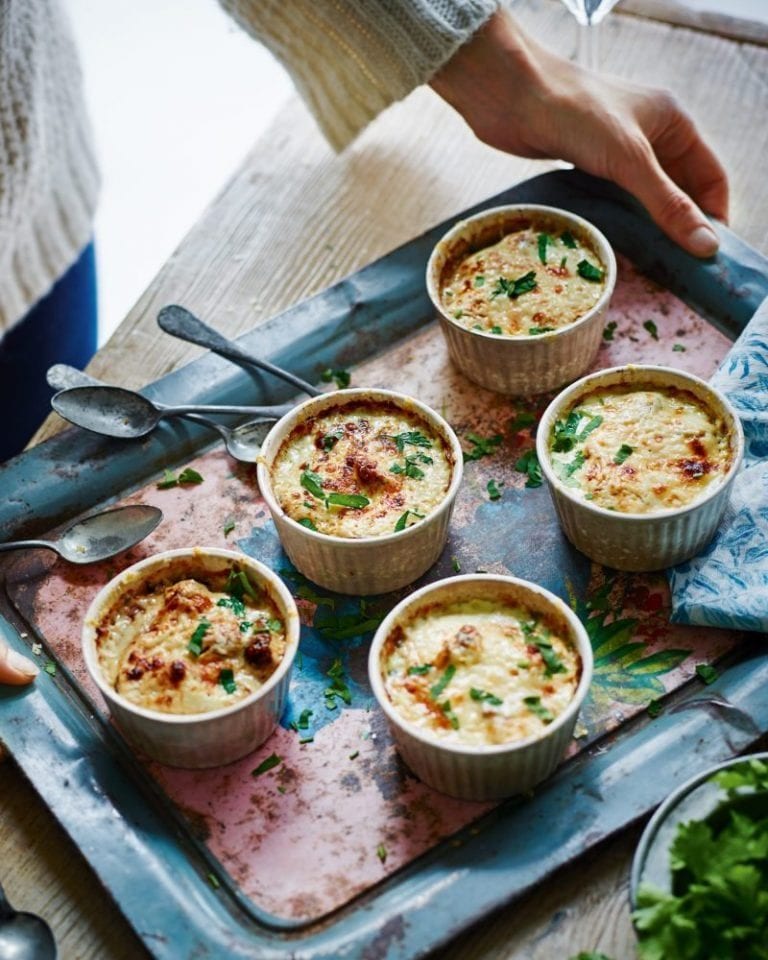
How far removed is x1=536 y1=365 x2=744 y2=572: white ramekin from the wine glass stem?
1.52 m

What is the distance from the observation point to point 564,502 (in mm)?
2732

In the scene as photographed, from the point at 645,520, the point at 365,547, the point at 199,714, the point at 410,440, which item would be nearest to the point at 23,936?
the point at 199,714

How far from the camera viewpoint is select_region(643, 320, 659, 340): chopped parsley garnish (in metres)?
3.23

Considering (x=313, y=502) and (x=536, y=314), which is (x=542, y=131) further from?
(x=313, y=502)

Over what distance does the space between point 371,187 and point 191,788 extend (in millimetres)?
2024

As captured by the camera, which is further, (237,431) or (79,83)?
(237,431)

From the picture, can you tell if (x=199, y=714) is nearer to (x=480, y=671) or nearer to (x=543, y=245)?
(x=480, y=671)

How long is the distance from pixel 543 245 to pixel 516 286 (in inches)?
6.8

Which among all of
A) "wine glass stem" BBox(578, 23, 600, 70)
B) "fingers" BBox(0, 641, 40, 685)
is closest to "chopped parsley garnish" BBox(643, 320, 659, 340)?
"wine glass stem" BBox(578, 23, 600, 70)

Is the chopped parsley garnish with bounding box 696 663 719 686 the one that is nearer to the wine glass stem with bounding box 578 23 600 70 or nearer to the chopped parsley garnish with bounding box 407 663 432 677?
the chopped parsley garnish with bounding box 407 663 432 677

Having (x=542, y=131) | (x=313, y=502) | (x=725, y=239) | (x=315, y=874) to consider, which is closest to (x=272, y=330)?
(x=313, y=502)

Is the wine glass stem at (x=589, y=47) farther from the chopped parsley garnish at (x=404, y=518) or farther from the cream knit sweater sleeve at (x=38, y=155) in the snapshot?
the chopped parsley garnish at (x=404, y=518)

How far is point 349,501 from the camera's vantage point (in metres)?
2.79

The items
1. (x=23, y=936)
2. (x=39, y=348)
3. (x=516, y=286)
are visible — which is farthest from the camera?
(x=39, y=348)
